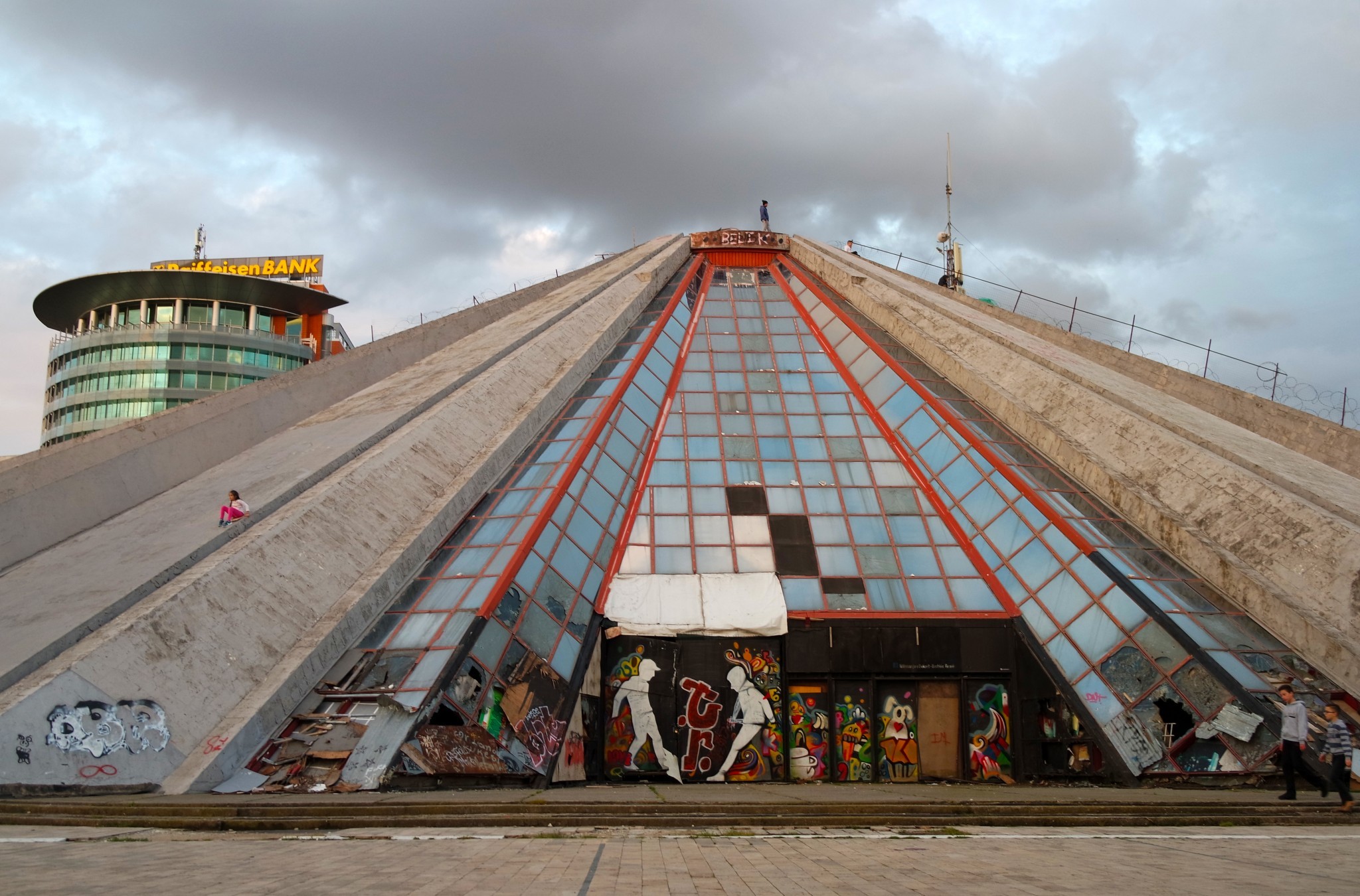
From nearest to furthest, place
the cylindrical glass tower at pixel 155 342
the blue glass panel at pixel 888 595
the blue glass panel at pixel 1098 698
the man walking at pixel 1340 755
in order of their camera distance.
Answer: the man walking at pixel 1340 755 → the blue glass panel at pixel 1098 698 → the blue glass panel at pixel 888 595 → the cylindrical glass tower at pixel 155 342

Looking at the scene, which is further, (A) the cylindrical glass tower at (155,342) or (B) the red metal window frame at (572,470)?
(A) the cylindrical glass tower at (155,342)

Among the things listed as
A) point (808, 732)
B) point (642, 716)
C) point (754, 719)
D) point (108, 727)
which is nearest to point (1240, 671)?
point (808, 732)

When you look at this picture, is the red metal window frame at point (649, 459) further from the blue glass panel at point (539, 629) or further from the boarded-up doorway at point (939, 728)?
the boarded-up doorway at point (939, 728)

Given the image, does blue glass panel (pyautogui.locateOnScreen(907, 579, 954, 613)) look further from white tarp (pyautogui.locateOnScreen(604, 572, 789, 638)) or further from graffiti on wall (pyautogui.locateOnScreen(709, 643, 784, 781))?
graffiti on wall (pyautogui.locateOnScreen(709, 643, 784, 781))

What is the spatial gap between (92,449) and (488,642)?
419 inches

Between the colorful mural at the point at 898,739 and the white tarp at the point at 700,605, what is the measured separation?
1.99 meters

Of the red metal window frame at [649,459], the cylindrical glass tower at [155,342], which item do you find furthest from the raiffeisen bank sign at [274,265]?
the red metal window frame at [649,459]

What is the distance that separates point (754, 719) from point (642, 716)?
1.70 metres

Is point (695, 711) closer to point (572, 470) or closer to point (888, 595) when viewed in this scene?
point (888, 595)

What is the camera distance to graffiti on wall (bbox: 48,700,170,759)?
997 centimetres

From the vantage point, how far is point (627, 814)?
9.12 meters

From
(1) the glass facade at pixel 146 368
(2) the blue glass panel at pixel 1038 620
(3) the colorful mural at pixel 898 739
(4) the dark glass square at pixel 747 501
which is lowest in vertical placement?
(3) the colorful mural at pixel 898 739

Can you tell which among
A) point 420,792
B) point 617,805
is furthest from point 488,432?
point 617,805

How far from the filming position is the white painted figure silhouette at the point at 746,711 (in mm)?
13969
